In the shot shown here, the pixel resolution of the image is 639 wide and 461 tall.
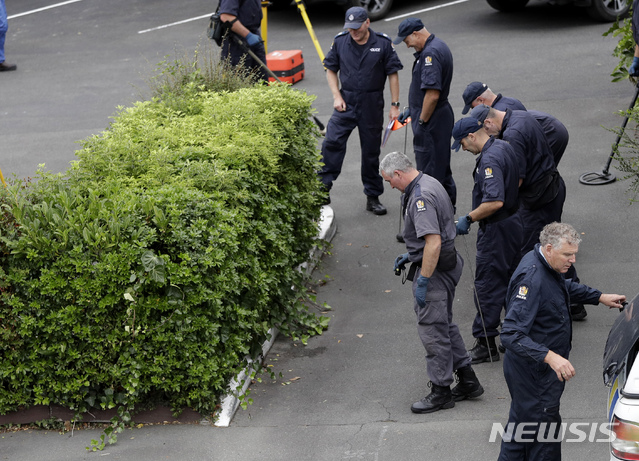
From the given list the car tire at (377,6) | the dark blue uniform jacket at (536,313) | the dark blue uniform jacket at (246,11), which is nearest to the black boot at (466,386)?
the dark blue uniform jacket at (536,313)

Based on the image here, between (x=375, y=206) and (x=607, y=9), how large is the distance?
313 inches

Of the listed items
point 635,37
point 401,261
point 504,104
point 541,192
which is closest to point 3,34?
point 504,104

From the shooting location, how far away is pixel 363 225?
9078 millimetres

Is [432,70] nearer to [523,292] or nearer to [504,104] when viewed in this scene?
[504,104]

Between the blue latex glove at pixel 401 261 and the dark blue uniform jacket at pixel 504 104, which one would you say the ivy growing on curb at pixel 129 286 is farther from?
the dark blue uniform jacket at pixel 504 104

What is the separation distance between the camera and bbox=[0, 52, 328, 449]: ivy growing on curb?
5.45m

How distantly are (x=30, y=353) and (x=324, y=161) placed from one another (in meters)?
4.45

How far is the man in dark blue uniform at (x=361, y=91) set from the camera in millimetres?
8844

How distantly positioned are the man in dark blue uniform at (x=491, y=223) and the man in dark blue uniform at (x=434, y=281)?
510 mm

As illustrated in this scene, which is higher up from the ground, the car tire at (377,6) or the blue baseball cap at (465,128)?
the blue baseball cap at (465,128)

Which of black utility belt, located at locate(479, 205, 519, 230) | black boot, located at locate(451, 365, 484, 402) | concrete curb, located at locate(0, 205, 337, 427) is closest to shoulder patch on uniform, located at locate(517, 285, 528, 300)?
black boot, located at locate(451, 365, 484, 402)

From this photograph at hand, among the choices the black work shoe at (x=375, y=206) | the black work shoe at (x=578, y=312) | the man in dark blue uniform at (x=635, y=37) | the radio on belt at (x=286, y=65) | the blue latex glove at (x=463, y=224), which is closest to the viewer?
the blue latex glove at (x=463, y=224)

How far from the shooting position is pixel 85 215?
566 centimetres

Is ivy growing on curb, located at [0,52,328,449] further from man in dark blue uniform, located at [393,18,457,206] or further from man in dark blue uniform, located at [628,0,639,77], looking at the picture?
man in dark blue uniform, located at [628,0,639,77]
